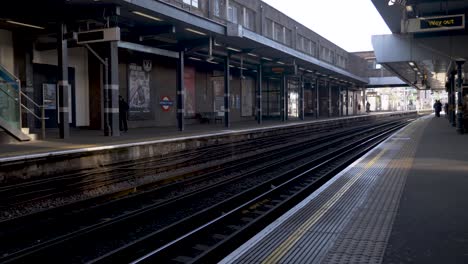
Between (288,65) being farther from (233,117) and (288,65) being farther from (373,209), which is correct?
(373,209)

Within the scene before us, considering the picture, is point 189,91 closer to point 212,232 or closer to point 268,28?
point 268,28

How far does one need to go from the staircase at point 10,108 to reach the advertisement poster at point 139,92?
30.5 feet

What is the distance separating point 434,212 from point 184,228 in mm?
3684

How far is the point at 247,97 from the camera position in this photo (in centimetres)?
3494

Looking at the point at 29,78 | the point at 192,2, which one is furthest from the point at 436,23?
the point at 29,78

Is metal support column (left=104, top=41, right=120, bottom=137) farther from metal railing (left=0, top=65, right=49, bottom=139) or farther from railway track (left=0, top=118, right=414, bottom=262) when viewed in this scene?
railway track (left=0, top=118, right=414, bottom=262)

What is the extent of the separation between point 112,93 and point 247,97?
20.9 metres

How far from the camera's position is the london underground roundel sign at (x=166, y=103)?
24.1 m

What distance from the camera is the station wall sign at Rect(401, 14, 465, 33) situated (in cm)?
1437

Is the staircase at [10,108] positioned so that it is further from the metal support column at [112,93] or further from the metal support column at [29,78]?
the metal support column at [29,78]

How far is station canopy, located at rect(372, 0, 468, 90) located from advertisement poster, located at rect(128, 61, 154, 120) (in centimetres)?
1163

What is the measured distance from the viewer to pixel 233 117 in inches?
1257

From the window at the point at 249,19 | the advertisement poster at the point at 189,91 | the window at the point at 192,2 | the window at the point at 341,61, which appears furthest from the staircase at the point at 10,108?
the window at the point at 341,61

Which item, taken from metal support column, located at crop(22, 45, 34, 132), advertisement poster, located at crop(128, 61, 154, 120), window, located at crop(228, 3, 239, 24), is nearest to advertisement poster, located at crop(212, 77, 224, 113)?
window, located at crop(228, 3, 239, 24)
